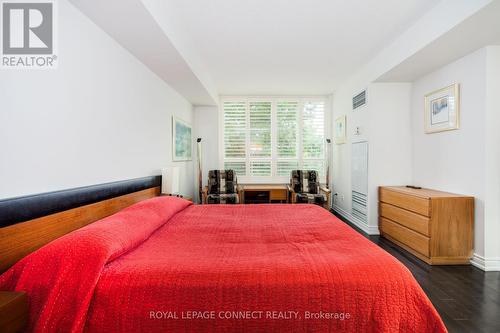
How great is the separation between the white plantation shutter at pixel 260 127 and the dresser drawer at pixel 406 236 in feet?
9.19

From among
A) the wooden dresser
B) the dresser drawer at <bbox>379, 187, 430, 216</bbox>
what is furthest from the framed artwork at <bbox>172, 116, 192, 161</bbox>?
the wooden dresser

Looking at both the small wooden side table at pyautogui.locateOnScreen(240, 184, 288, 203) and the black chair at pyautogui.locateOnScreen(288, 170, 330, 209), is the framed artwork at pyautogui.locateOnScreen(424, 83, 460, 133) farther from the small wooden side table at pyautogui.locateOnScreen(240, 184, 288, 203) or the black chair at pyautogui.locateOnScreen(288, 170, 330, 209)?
the small wooden side table at pyautogui.locateOnScreen(240, 184, 288, 203)

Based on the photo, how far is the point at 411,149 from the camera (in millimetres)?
3879

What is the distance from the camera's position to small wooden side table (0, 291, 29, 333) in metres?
0.98

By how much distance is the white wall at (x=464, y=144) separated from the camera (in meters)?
2.71

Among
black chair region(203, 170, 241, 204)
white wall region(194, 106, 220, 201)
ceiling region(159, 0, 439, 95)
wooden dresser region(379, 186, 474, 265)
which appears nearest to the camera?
ceiling region(159, 0, 439, 95)

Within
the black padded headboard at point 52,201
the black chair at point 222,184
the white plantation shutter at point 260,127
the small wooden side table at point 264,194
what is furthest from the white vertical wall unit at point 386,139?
Answer: the black padded headboard at point 52,201

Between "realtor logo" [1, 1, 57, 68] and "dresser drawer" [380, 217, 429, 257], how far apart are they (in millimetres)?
3796

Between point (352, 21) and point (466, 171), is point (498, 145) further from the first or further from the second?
point (352, 21)

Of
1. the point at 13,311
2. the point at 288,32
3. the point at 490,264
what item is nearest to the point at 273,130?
the point at 288,32

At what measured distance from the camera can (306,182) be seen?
17.1 feet

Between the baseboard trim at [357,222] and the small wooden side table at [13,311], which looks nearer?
the small wooden side table at [13,311]

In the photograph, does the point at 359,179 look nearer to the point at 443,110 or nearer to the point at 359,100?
the point at 359,100

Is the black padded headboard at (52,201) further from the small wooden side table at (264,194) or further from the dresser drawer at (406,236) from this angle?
the dresser drawer at (406,236)
